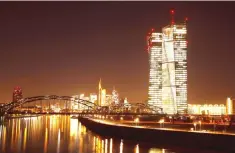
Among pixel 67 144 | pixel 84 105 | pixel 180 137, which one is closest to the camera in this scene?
pixel 180 137

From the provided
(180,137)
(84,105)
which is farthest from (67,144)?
(84,105)

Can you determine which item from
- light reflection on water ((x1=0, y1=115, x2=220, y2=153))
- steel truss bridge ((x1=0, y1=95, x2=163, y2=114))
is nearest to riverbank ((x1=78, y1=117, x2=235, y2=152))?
light reflection on water ((x1=0, y1=115, x2=220, y2=153))

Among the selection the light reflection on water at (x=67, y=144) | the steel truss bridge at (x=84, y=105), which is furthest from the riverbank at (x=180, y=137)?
the steel truss bridge at (x=84, y=105)

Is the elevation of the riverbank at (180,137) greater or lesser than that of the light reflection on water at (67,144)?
greater

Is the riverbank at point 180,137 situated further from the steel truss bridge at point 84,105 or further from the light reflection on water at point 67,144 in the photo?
the steel truss bridge at point 84,105

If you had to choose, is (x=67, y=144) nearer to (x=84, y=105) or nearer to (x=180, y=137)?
(x=180, y=137)

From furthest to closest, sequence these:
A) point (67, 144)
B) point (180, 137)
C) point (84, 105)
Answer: point (84, 105), point (67, 144), point (180, 137)

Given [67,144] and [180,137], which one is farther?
[67,144]

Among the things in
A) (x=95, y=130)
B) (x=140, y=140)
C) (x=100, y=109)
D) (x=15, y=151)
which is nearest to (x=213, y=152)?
(x=140, y=140)

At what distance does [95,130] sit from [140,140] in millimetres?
29785

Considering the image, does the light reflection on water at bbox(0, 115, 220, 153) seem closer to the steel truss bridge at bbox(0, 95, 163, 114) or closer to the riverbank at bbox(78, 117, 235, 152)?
the riverbank at bbox(78, 117, 235, 152)

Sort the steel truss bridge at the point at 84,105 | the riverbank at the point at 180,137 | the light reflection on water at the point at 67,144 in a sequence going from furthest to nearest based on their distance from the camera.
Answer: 1. the steel truss bridge at the point at 84,105
2. the light reflection on water at the point at 67,144
3. the riverbank at the point at 180,137

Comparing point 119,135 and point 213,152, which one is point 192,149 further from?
point 119,135

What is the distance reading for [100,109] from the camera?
167 m
